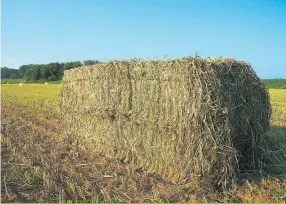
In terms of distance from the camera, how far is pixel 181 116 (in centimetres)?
695

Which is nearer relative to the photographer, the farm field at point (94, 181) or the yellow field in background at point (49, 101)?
the farm field at point (94, 181)

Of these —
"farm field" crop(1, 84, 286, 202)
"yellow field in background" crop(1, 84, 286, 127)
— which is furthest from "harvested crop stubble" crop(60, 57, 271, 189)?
"yellow field in background" crop(1, 84, 286, 127)

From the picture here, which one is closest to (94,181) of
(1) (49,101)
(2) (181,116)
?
(2) (181,116)

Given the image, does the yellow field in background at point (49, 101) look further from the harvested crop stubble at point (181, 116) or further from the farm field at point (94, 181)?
the harvested crop stubble at point (181, 116)

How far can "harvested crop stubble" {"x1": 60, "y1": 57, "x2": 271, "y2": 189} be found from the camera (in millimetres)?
6664

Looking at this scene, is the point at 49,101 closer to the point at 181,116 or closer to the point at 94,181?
the point at 94,181

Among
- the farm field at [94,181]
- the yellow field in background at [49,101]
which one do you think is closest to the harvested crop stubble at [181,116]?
the farm field at [94,181]

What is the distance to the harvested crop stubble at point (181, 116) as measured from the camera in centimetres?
666

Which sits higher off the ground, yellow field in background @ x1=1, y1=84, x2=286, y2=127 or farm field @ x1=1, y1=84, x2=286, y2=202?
yellow field in background @ x1=1, y1=84, x2=286, y2=127

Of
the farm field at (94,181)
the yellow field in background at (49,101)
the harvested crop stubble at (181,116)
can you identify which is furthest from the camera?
the yellow field in background at (49,101)

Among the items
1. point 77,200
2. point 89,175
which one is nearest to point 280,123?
point 89,175

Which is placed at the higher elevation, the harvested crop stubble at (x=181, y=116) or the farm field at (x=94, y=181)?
the harvested crop stubble at (x=181, y=116)

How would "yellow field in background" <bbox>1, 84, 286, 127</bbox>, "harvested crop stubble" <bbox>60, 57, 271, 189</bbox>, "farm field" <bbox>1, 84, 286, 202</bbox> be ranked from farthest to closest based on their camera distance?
"yellow field in background" <bbox>1, 84, 286, 127</bbox>, "harvested crop stubble" <bbox>60, 57, 271, 189</bbox>, "farm field" <bbox>1, 84, 286, 202</bbox>

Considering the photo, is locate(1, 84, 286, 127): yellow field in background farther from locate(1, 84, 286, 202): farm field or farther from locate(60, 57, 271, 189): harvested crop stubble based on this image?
locate(60, 57, 271, 189): harvested crop stubble
